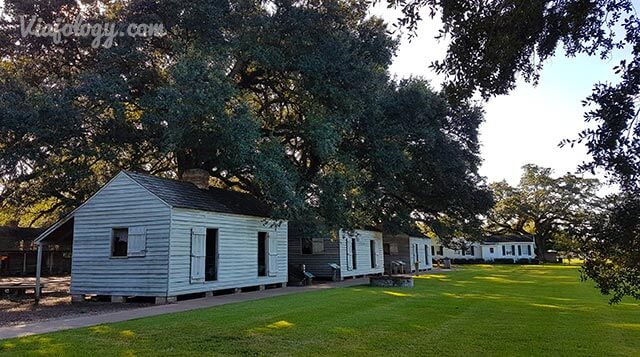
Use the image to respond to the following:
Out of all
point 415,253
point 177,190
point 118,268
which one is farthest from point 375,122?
point 415,253

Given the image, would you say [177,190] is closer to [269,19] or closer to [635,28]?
[269,19]

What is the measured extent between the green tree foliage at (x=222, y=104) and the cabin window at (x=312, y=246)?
2.74 metres

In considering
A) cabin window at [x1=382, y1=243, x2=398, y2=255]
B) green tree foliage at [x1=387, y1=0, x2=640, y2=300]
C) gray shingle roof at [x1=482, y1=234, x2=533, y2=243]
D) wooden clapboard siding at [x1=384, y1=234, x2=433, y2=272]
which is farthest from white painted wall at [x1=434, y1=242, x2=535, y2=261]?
green tree foliage at [x1=387, y1=0, x2=640, y2=300]

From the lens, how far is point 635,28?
552 cm

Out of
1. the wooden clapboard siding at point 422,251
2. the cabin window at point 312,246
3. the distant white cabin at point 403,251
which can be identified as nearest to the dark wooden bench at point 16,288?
the cabin window at point 312,246

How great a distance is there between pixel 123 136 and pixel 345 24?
9502 mm

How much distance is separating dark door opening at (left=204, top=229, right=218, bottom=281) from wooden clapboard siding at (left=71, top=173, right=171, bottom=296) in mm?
2208

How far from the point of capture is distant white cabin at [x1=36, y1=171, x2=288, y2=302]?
14.6 m

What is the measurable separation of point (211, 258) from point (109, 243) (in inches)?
162

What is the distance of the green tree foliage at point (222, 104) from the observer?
16.5m

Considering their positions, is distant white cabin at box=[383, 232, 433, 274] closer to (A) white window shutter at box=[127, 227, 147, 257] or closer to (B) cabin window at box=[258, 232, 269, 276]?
(B) cabin window at box=[258, 232, 269, 276]

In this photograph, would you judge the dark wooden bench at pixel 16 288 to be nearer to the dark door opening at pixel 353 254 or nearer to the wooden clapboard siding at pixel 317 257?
the wooden clapboard siding at pixel 317 257

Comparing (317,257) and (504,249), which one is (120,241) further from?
(504,249)

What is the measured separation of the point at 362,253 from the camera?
28406 mm
